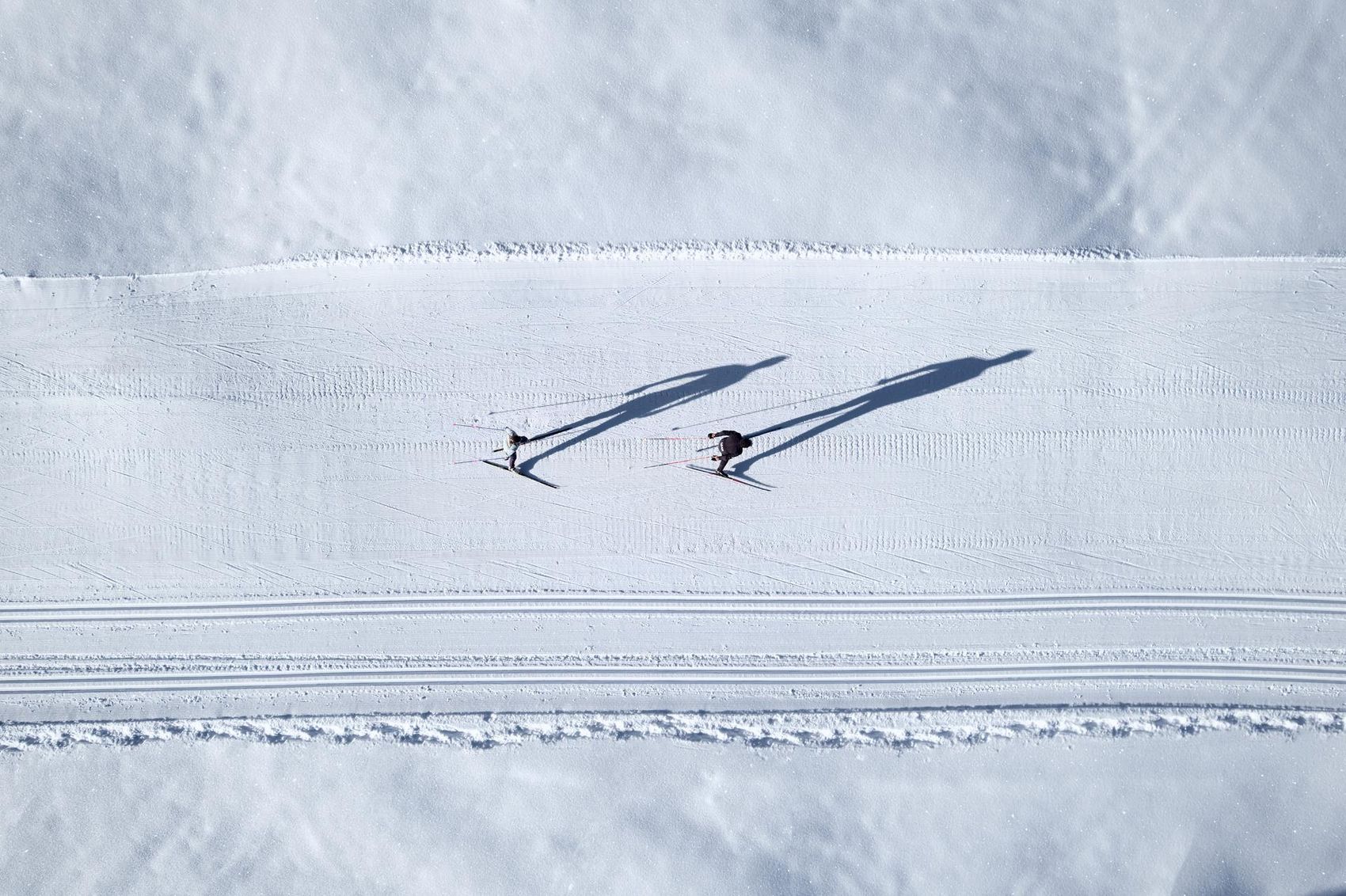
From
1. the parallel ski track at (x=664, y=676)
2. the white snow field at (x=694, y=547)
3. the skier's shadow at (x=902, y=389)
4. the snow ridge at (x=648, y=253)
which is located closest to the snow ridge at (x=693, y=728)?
the white snow field at (x=694, y=547)

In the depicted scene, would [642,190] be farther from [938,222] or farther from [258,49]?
[258,49]

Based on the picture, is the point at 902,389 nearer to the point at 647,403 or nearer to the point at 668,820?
the point at 647,403

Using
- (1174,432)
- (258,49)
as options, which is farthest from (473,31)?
(1174,432)

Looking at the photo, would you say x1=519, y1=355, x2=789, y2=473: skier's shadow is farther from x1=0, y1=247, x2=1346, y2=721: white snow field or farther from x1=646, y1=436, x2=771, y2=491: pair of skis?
x1=646, y1=436, x2=771, y2=491: pair of skis

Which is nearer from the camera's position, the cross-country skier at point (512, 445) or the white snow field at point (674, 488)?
the cross-country skier at point (512, 445)

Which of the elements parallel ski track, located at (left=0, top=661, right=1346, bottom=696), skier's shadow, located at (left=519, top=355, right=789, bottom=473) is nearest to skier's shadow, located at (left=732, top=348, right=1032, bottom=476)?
skier's shadow, located at (left=519, top=355, right=789, bottom=473)

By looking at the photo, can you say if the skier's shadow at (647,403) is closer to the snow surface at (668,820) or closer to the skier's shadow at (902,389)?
the skier's shadow at (902,389)

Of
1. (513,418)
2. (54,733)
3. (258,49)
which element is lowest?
(54,733)
